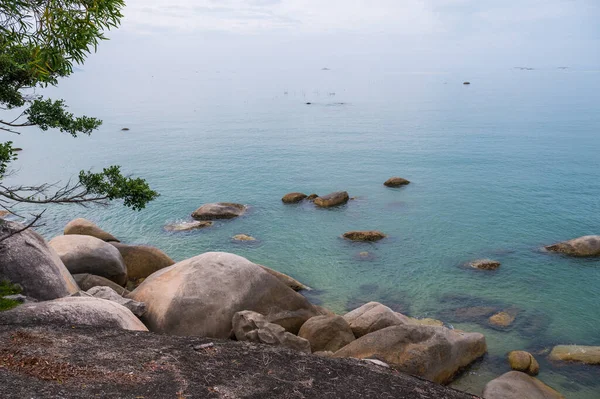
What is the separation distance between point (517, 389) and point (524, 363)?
8.02 feet

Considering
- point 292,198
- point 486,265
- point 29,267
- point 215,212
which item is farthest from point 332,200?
point 29,267

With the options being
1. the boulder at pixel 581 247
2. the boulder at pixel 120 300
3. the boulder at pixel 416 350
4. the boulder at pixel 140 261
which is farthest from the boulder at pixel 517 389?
the boulder at pixel 140 261

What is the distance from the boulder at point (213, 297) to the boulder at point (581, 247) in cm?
1813

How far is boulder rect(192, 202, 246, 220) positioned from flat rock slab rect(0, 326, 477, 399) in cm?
2449

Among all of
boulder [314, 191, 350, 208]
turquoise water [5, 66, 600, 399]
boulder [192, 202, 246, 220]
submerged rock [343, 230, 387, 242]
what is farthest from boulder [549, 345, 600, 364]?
boulder [192, 202, 246, 220]

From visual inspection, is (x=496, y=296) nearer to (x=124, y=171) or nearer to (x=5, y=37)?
(x=5, y=37)

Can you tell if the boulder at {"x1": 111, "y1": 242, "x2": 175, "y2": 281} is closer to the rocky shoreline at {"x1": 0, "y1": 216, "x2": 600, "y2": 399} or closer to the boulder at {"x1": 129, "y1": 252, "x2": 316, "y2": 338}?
the rocky shoreline at {"x1": 0, "y1": 216, "x2": 600, "y2": 399}

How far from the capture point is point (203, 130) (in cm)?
8306

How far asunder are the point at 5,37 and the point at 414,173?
43737mm

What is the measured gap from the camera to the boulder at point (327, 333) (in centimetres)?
1823

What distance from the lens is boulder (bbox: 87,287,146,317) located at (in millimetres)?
17219

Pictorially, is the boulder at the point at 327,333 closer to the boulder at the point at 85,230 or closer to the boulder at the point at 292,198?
the boulder at the point at 85,230

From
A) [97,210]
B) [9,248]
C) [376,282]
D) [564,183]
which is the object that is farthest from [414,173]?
[9,248]

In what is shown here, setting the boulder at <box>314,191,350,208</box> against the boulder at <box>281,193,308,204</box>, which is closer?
the boulder at <box>314,191,350,208</box>
